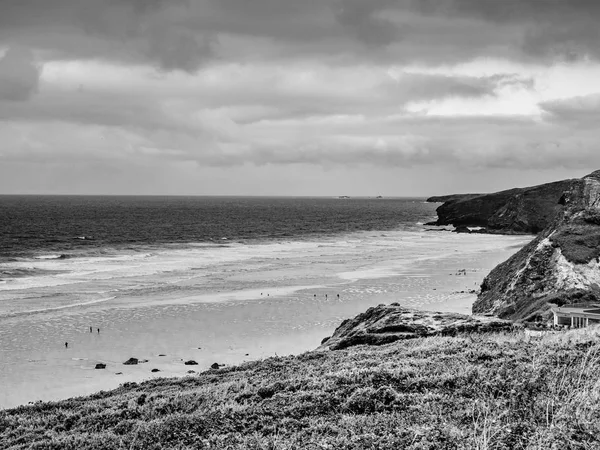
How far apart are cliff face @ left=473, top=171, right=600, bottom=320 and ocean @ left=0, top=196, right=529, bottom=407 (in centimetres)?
708

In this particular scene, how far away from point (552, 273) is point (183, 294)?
30.0 m

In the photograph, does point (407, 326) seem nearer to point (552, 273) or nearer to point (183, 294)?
point (552, 273)

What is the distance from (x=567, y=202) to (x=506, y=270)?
25.9 feet

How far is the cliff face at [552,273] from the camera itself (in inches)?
1139

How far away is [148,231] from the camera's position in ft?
379

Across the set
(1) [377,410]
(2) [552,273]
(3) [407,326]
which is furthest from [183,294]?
(1) [377,410]

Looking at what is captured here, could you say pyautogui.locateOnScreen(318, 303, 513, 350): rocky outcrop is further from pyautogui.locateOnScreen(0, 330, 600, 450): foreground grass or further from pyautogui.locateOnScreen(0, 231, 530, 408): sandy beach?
pyautogui.locateOnScreen(0, 231, 530, 408): sandy beach

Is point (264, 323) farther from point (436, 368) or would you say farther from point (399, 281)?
point (436, 368)

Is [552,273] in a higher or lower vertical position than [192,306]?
higher

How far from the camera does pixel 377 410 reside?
10.1 metres

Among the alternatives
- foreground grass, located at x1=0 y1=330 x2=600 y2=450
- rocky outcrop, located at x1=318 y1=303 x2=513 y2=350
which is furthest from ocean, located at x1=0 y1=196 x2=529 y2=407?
foreground grass, located at x1=0 y1=330 x2=600 y2=450

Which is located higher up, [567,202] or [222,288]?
[567,202]

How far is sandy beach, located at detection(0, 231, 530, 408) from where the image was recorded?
28469 millimetres

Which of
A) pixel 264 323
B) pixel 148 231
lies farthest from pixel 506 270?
pixel 148 231
